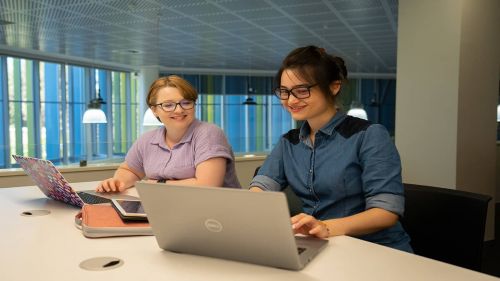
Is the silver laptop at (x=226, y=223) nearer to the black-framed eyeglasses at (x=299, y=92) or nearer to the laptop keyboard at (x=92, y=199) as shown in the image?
the black-framed eyeglasses at (x=299, y=92)

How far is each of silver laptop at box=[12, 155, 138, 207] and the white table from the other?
13.7 inches

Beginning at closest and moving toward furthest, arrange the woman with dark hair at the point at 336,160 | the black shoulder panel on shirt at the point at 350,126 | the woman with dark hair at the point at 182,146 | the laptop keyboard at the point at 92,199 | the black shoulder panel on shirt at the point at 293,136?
the woman with dark hair at the point at 336,160, the black shoulder panel on shirt at the point at 350,126, the black shoulder panel on shirt at the point at 293,136, the laptop keyboard at the point at 92,199, the woman with dark hair at the point at 182,146

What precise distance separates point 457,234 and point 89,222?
125 centimetres

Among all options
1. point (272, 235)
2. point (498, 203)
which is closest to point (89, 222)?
point (272, 235)

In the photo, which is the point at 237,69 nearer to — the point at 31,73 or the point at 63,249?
the point at 31,73

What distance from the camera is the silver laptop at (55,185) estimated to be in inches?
68.9

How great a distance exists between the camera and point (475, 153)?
12.1 feet

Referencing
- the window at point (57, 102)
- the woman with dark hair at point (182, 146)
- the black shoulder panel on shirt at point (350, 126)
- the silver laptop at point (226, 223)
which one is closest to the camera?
the silver laptop at point (226, 223)

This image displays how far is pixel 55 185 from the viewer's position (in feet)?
6.07

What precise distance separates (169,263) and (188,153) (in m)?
1.07

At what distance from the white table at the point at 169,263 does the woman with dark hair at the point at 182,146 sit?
749mm

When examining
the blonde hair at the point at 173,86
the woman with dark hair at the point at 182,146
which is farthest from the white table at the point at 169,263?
the blonde hair at the point at 173,86

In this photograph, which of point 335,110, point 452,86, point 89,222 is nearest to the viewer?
point 89,222

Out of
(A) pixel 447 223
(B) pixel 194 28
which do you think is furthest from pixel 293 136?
(B) pixel 194 28
